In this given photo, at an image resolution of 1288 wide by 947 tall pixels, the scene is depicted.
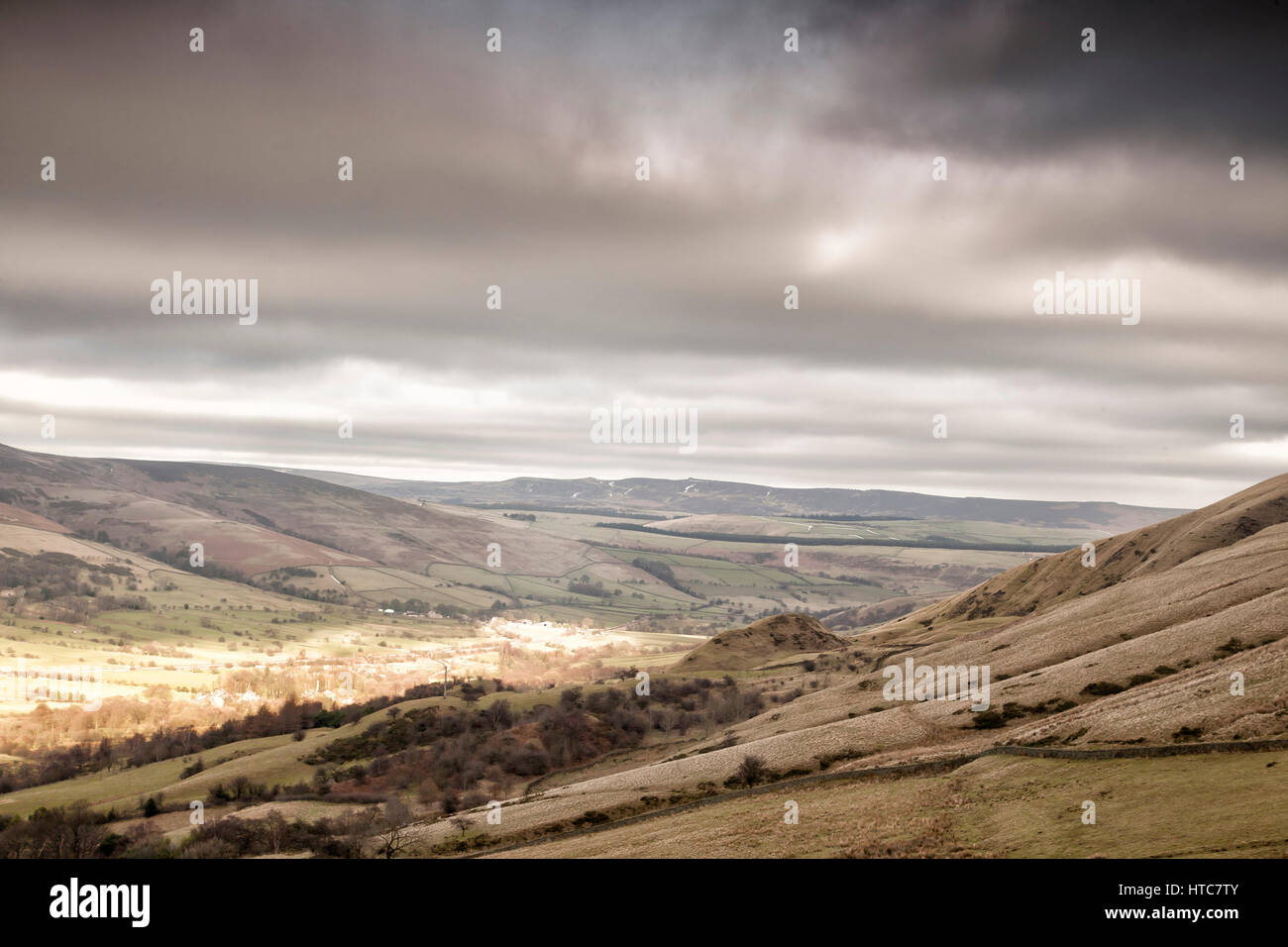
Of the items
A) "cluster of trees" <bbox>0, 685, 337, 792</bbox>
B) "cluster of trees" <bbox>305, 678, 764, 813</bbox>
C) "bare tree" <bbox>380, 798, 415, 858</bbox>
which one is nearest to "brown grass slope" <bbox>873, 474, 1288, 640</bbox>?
"cluster of trees" <bbox>305, 678, 764, 813</bbox>

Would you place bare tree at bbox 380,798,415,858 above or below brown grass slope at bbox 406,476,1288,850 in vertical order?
below

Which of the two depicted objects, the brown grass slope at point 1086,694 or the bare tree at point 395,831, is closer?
the brown grass slope at point 1086,694

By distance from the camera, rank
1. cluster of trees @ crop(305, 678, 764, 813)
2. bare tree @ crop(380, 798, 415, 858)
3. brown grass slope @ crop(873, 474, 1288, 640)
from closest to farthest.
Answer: bare tree @ crop(380, 798, 415, 858) → cluster of trees @ crop(305, 678, 764, 813) → brown grass slope @ crop(873, 474, 1288, 640)

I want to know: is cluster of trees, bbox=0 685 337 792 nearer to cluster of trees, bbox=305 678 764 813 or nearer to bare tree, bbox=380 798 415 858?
cluster of trees, bbox=305 678 764 813

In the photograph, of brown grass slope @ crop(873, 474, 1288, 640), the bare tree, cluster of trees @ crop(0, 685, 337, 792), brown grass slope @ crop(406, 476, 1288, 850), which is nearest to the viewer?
brown grass slope @ crop(406, 476, 1288, 850)

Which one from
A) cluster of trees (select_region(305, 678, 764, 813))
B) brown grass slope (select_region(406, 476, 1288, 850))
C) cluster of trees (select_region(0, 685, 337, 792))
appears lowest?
cluster of trees (select_region(0, 685, 337, 792))

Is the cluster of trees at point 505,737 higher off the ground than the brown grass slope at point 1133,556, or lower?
lower

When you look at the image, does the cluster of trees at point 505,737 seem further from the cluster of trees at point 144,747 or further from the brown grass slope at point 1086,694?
the cluster of trees at point 144,747

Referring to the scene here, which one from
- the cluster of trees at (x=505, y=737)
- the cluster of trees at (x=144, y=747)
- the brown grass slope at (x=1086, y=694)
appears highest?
the brown grass slope at (x=1086, y=694)

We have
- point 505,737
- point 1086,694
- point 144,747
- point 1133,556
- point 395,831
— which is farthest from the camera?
point 1133,556

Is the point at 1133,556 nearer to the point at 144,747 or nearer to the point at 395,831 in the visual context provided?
the point at 395,831

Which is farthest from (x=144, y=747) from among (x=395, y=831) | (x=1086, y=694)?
(x=1086, y=694)

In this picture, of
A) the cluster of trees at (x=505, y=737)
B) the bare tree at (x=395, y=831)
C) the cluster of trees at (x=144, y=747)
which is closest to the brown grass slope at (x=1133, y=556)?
the cluster of trees at (x=505, y=737)
